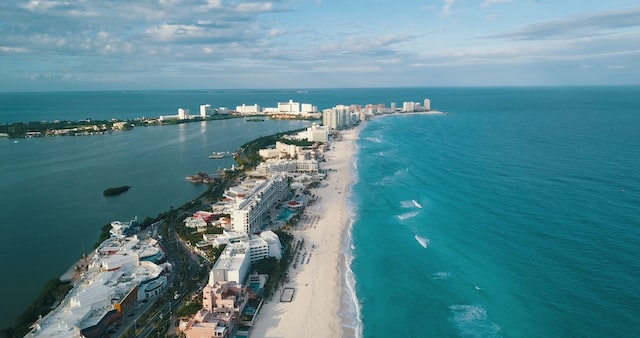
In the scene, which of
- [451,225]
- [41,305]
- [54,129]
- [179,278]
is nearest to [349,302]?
[179,278]

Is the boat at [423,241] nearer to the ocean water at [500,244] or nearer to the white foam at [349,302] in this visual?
the ocean water at [500,244]

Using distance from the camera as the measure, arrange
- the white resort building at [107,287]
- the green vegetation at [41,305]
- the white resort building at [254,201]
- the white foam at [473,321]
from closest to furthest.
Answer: the white foam at [473,321] → the white resort building at [107,287] → the green vegetation at [41,305] → the white resort building at [254,201]

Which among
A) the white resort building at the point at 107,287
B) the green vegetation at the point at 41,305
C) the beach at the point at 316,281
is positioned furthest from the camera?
the beach at the point at 316,281

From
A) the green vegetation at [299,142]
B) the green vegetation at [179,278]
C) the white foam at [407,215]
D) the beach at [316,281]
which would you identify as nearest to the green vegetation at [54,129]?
the green vegetation at [299,142]

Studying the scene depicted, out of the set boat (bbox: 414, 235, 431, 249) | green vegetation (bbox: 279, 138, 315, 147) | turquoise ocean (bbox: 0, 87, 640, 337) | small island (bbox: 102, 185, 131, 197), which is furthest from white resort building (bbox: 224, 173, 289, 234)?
green vegetation (bbox: 279, 138, 315, 147)

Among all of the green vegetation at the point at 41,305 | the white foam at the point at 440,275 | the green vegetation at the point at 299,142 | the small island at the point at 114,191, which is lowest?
the green vegetation at the point at 41,305

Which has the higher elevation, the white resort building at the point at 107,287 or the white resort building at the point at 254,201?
the white resort building at the point at 254,201
